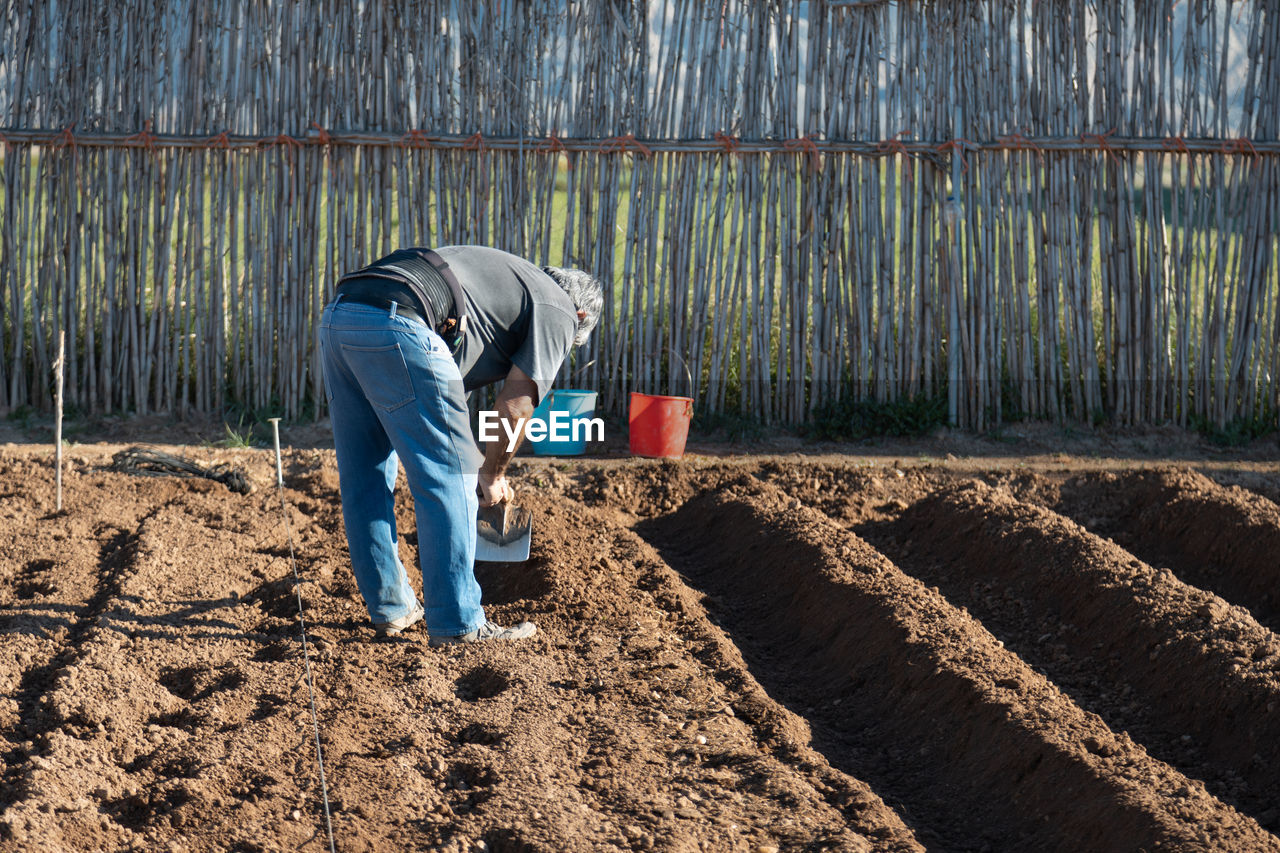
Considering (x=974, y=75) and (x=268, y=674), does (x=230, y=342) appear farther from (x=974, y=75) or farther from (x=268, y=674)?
(x=974, y=75)

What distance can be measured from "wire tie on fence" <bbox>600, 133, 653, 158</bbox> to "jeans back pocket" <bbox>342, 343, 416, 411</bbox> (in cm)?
299

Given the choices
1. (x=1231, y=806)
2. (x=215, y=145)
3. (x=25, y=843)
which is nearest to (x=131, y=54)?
(x=215, y=145)

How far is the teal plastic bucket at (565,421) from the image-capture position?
5293 millimetres

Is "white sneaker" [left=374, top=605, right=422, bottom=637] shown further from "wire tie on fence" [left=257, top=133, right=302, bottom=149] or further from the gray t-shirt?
"wire tie on fence" [left=257, top=133, right=302, bottom=149]

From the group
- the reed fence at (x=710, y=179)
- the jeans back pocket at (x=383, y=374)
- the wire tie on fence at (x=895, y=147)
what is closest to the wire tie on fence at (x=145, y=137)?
the reed fence at (x=710, y=179)

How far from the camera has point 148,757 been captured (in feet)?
8.05

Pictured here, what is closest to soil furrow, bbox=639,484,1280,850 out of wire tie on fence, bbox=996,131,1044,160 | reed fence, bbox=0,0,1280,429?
reed fence, bbox=0,0,1280,429

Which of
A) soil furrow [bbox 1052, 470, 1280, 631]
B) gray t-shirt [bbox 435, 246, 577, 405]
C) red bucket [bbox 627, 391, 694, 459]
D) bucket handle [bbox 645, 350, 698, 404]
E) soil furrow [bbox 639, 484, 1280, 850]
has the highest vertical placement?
gray t-shirt [bbox 435, 246, 577, 405]

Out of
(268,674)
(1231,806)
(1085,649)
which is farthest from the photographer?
(1085,649)

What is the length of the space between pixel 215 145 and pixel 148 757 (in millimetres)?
3971

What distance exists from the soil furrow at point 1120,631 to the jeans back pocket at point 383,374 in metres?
1.97

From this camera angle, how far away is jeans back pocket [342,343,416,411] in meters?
2.84

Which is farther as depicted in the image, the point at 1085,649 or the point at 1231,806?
the point at 1085,649

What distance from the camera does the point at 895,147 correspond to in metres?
5.58
